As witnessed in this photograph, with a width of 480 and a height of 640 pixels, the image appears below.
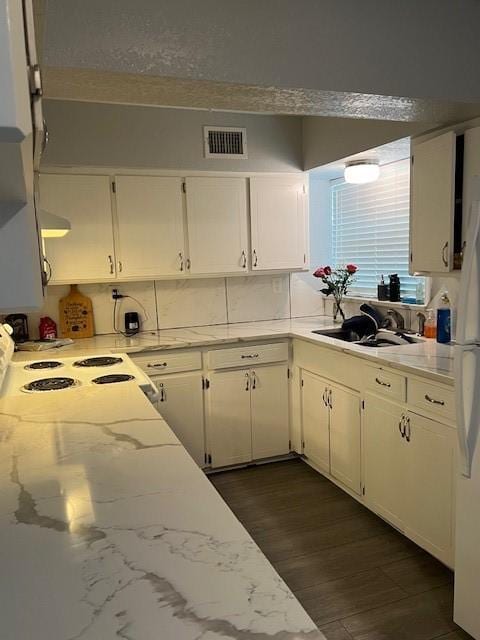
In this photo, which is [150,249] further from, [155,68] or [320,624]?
[320,624]

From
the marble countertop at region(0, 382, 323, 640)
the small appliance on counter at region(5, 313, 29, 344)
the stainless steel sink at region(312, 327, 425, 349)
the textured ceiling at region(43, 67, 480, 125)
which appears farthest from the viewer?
the small appliance on counter at region(5, 313, 29, 344)

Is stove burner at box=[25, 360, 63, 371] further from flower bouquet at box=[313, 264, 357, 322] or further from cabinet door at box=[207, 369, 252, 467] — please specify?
flower bouquet at box=[313, 264, 357, 322]

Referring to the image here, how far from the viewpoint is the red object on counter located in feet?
11.4

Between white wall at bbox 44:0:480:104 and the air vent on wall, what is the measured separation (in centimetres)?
174

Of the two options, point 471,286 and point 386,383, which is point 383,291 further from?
point 471,286

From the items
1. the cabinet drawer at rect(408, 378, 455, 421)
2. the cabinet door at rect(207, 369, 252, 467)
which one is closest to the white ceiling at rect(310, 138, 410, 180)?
the cabinet drawer at rect(408, 378, 455, 421)

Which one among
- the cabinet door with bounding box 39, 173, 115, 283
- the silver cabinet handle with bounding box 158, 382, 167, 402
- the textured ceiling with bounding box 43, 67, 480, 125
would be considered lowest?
the silver cabinet handle with bounding box 158, 382, 167, 402

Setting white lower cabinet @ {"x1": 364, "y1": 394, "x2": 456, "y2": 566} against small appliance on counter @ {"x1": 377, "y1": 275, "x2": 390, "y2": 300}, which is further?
small appliance on counter @ {"x1": 377, "y1": 275, "x2": 390, "y2": 300}

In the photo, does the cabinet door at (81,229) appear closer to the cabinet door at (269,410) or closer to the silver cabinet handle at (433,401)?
the cabinet door at (269,410)

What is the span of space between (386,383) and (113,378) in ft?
4.51

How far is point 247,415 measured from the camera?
360 centimetres

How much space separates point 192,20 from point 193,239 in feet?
6.49

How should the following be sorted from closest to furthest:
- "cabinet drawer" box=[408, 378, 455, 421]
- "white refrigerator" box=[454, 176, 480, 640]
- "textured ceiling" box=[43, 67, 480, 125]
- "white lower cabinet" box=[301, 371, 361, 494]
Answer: "textured ceiling" box=[43, 67, 480, 125]
"white refrigerator" box=[454, 176, 480, 640]
"cabinet drawer" box=[408, 378, 455, 421]
"white lower cabinet" box=[301, 371, 361, 494]

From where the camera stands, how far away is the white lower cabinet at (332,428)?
300 cm
